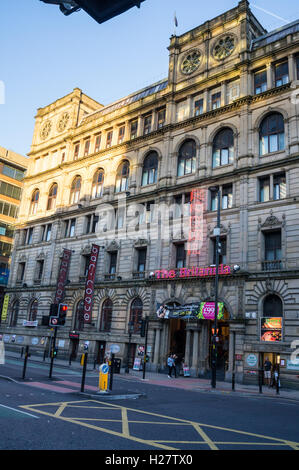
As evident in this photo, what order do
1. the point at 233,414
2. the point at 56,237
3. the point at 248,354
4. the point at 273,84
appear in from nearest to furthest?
the point at 233,414
the point at 248,354
the point at 273,84
the point at 56,237

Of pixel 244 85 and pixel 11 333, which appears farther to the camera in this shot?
pixel 11 333

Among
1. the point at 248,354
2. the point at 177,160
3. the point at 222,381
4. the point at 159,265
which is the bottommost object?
the point at 222,381

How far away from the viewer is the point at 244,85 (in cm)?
3538

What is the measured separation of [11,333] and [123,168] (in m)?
25.4

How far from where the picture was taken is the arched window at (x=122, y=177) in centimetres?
4344

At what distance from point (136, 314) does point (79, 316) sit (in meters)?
8.65

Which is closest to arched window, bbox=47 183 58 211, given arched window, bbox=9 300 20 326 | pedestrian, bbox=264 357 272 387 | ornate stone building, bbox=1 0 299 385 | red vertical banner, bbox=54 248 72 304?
ornate stone building, bbox=1 0 299 385

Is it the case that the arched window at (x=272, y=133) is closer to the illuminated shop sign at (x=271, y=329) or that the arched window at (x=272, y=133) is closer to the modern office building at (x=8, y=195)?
the illuminated shop sign at (x=271, y=329)

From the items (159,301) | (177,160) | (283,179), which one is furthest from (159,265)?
(283,179)

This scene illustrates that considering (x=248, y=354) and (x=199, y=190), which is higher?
(x=199, y=190)

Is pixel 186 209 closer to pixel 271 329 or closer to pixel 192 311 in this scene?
pixel 192 311

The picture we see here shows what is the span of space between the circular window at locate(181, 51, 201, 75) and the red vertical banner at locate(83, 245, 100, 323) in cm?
2117

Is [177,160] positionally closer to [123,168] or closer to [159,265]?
[123,168]

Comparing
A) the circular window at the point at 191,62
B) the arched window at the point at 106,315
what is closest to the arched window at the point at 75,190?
the arched window at the point at 106,315
